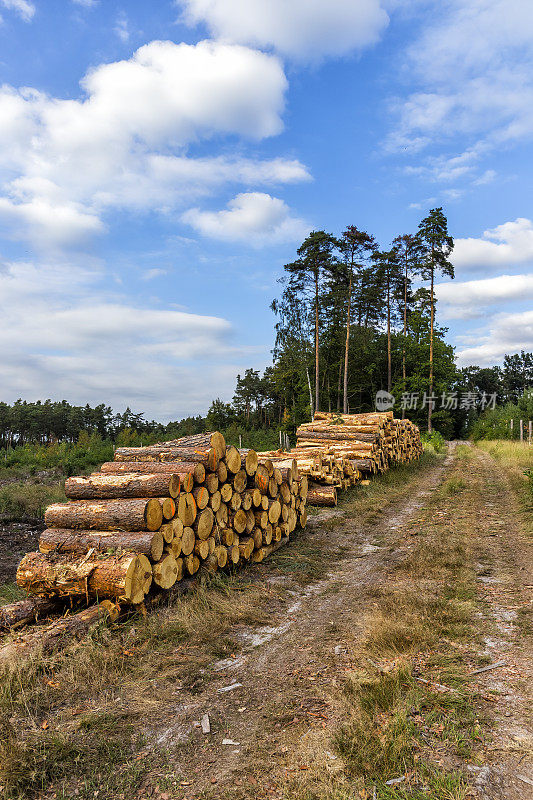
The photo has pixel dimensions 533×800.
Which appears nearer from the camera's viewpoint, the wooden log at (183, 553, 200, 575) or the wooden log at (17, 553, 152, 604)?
the wooden log at (17, 553, 152, 604)

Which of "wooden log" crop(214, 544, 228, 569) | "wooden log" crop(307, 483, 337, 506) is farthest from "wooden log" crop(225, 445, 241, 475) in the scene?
"wooden log" crop(307, 483, 337, 506)

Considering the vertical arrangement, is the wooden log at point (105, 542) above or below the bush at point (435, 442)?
above

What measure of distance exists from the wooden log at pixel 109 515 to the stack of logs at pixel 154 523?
0.01 m

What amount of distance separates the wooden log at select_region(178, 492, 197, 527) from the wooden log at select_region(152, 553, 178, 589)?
0.51 m

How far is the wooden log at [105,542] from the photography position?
5004mm

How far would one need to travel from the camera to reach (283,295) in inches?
1252

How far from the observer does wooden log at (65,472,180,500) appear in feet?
18.4

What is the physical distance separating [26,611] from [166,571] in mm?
1534

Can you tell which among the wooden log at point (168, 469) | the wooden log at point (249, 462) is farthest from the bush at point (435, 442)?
the wooden log at point (168, 469)

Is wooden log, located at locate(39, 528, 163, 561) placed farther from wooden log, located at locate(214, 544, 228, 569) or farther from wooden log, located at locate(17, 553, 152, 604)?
wooden log, located at locate(214, 544, 228, 569)

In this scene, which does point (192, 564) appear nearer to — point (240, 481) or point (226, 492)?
point (226, 492)

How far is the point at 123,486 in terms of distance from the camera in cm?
587

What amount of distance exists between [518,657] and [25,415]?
228ft

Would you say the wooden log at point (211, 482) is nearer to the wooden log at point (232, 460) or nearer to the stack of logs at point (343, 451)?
the wooden log at point (232, 460)
